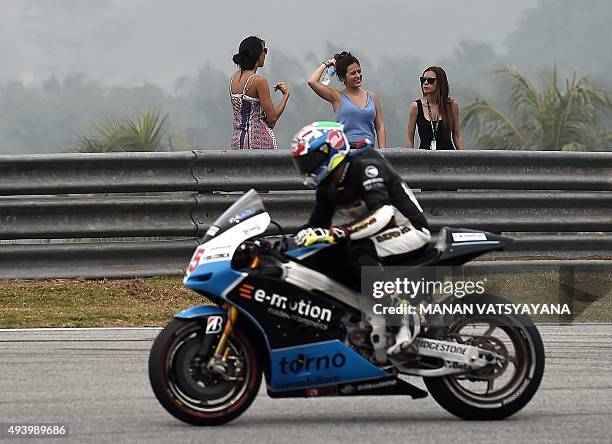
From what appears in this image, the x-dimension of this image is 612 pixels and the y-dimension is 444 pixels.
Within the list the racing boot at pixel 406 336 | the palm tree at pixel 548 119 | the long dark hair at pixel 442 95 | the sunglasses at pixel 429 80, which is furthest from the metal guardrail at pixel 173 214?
the palm tree at pixel 548 119

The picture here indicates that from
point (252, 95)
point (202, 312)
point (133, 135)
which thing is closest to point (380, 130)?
point (252, 95)

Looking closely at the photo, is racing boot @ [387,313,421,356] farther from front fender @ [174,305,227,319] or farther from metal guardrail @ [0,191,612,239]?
metal guardrail @ [0,191,612,239]

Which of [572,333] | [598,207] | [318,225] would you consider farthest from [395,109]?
[318,225]

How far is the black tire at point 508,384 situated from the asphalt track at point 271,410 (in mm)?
75

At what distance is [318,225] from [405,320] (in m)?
0.66

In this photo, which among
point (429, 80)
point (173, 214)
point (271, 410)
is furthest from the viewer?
point (429, 80)

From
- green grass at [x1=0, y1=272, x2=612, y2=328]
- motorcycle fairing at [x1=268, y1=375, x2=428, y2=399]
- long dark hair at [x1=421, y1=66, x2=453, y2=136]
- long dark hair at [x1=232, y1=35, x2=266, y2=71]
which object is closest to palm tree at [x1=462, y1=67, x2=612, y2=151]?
long dark hair at [x1=421, y1=66, x2=453, y2=136]

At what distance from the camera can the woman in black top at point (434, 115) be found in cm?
1176

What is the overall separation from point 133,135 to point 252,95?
1281cm

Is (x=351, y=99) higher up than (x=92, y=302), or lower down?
higher up

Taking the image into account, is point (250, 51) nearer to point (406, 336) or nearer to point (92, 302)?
point (92, 302)

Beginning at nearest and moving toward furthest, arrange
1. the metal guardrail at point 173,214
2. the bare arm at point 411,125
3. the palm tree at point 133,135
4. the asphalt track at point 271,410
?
1. the asphalt track at point 271,410
2. the metal guardrail at point 173,214
3. the bare arm at point 411,125
4. the palm tree at point 133,135

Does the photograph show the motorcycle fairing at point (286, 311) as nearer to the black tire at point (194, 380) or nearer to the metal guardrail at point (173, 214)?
the black tire at point (194, 380)

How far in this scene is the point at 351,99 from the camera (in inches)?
445
